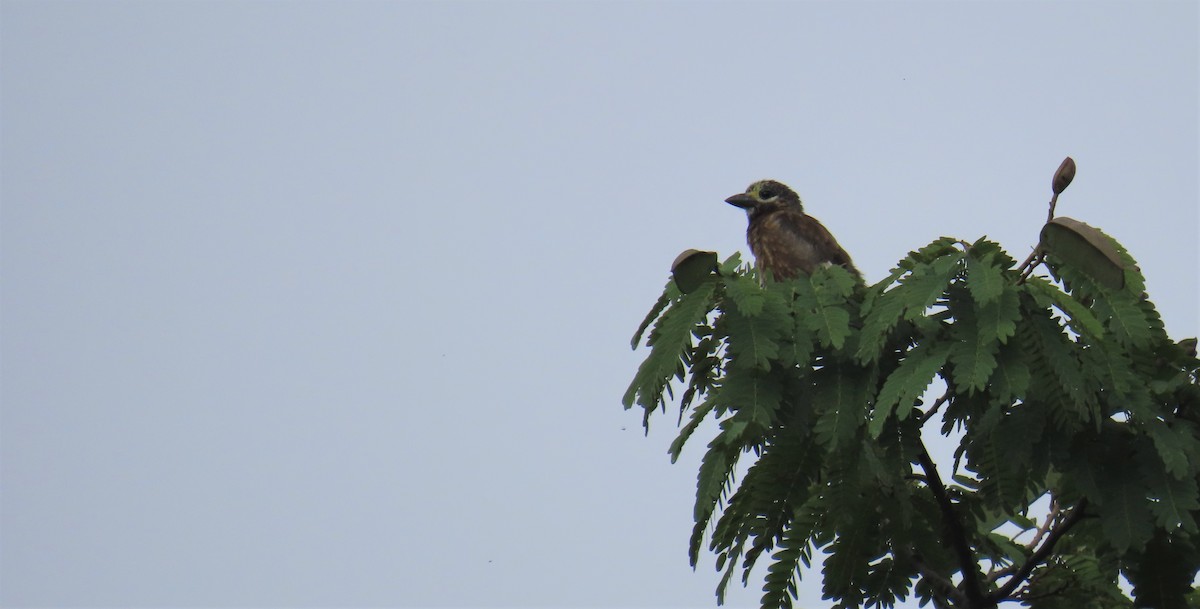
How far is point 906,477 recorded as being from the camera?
522cm

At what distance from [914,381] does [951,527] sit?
1.33 metres

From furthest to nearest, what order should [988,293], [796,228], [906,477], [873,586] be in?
[796,228] < [873,586] < [906,477] < [988,293]

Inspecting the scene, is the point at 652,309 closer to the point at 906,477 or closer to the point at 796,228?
the point at 906,477

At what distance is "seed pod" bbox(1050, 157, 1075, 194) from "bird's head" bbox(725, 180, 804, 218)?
421 cm

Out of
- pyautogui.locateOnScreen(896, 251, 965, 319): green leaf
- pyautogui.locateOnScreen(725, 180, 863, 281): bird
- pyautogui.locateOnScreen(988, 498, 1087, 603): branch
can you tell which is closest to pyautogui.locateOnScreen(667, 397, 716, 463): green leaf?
pyautogui.locateOnScreen(896, 251, 965, 319): green leaf

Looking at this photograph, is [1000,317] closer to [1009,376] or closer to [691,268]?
[1009,376]

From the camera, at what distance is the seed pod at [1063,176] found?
4824 mm

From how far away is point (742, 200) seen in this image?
9234 millimetres

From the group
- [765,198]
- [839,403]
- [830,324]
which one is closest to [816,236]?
[765,198]

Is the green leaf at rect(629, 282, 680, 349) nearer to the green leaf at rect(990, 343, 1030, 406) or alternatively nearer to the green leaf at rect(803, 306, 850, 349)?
the green leaf at rect(803, 306, 850, 349)

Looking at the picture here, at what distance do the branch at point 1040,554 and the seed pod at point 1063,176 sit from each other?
1313mm

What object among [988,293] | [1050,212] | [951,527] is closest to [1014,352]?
[988,293]

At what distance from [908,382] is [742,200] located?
4800 millimetres

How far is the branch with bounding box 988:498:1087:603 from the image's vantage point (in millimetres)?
5320
